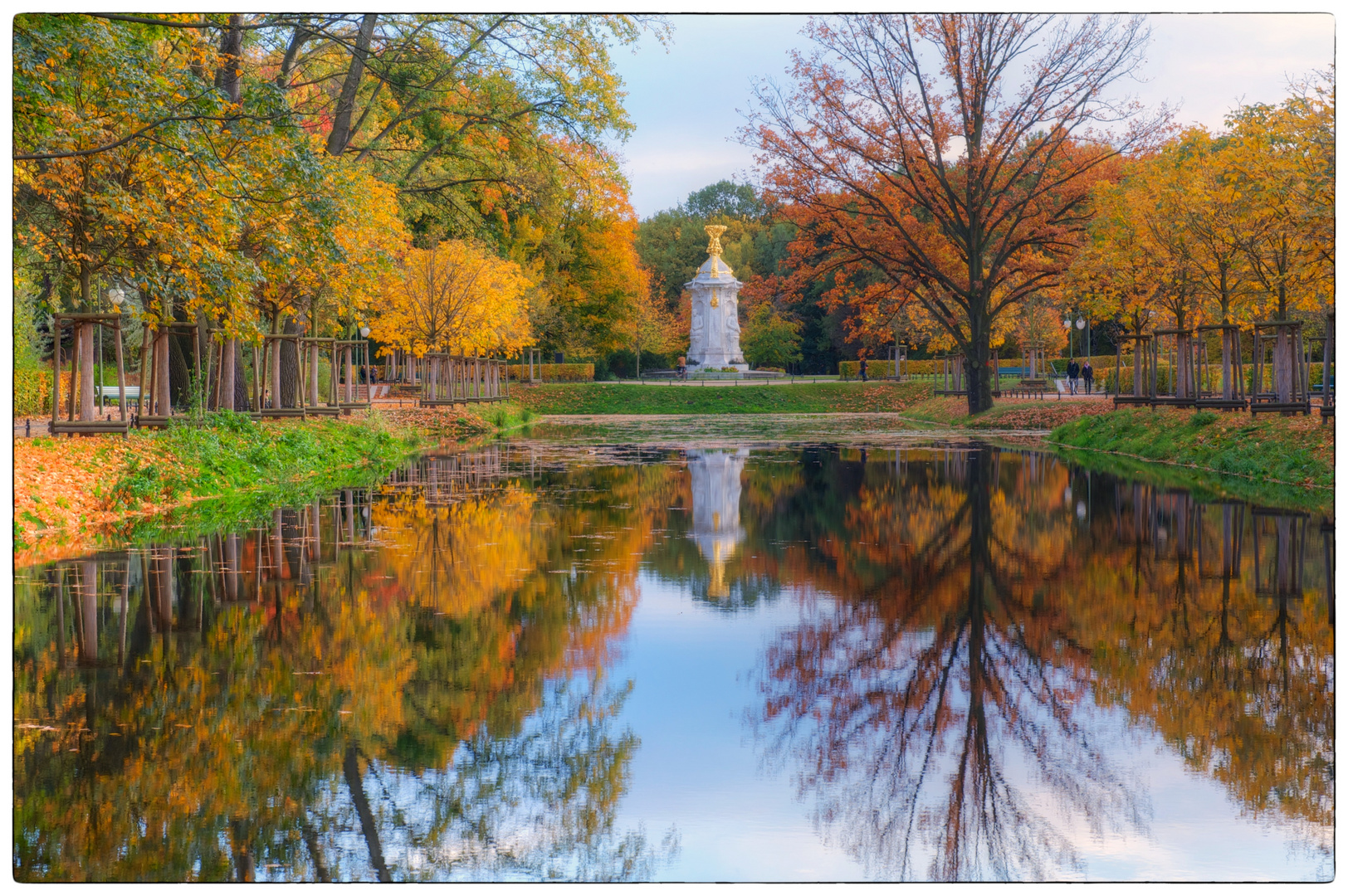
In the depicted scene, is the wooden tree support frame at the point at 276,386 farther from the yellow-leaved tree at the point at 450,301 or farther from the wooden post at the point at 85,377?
the yellow-leaved tree at the point at 450,301

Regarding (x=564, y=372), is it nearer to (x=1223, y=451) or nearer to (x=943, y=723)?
(x=1223, y=451)

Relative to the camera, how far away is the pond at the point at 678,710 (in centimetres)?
438

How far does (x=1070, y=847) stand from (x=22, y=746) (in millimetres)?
4296

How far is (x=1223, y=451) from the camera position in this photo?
20.8 m

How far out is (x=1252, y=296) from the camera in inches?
1016

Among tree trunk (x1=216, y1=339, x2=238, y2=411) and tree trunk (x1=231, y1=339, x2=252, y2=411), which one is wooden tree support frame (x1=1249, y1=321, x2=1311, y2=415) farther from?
tree trunk (x1=231, y1=339, x2=252, y2=411)

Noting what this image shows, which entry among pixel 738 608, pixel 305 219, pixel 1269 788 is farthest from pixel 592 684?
pixel 305 219

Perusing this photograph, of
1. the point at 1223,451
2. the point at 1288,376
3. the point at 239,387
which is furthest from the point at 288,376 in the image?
the point at 1288,376

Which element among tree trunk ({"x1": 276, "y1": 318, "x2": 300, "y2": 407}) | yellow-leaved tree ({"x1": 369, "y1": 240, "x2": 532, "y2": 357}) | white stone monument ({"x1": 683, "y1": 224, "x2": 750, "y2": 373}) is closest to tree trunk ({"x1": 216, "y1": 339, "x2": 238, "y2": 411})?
tree trunk ({"x1": 276, "y1": 318, "x2": 300, "y2": 407})

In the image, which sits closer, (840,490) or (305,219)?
(305,219)

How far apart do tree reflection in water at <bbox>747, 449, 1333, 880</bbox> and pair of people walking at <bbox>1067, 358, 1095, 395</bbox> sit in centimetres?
4500

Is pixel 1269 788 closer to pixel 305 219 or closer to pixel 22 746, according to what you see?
pixel 22 746

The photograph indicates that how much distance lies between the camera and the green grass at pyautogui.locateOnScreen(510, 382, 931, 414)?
60594mm

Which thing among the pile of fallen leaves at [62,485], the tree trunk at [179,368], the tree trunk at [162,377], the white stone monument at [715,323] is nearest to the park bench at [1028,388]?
the white stone monument at [715,323]
